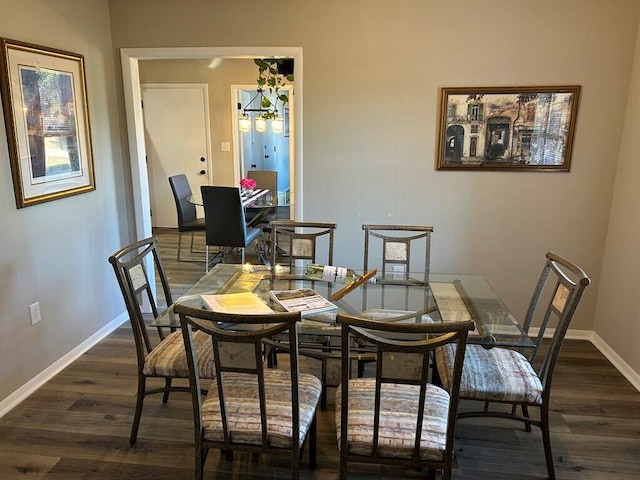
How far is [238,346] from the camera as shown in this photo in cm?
163

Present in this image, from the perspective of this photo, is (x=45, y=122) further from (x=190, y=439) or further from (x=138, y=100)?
(x=190, y=439)

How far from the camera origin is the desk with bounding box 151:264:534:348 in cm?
205

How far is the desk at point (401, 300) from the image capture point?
205cm

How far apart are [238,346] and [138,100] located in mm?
2551

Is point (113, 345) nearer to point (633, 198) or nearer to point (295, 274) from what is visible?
point (295, 274)

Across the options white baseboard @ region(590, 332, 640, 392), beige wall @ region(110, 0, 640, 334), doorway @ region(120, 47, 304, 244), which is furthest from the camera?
doorway @ region(120, 47, 304, 244)

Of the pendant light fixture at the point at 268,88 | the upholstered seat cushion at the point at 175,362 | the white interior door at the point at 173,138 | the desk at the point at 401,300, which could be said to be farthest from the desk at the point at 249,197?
the upholstered seat cushion at the point at 175,362

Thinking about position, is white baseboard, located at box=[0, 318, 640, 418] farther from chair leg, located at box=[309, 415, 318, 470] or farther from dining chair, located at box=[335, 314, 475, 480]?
dining chair, located at box=[335, 314, 475, 480]

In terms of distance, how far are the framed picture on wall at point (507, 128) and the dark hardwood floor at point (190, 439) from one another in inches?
56.2

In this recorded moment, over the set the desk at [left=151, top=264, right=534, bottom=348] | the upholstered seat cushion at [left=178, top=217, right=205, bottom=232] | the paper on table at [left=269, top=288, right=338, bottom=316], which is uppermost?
the paper on table at [left=269, top=288, right=338, bottom=316]

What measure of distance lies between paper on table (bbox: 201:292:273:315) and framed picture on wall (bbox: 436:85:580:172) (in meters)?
1.74

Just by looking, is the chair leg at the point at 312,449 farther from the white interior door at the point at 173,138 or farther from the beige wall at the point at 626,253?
the white interior door at the point at 173,138

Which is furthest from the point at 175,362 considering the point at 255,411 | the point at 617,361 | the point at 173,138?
the point at 173,138

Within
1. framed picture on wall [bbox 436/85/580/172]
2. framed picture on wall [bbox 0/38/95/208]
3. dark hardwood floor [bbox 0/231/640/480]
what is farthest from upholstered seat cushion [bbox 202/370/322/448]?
framed picture on wall [bbox 436/85/580/172]
